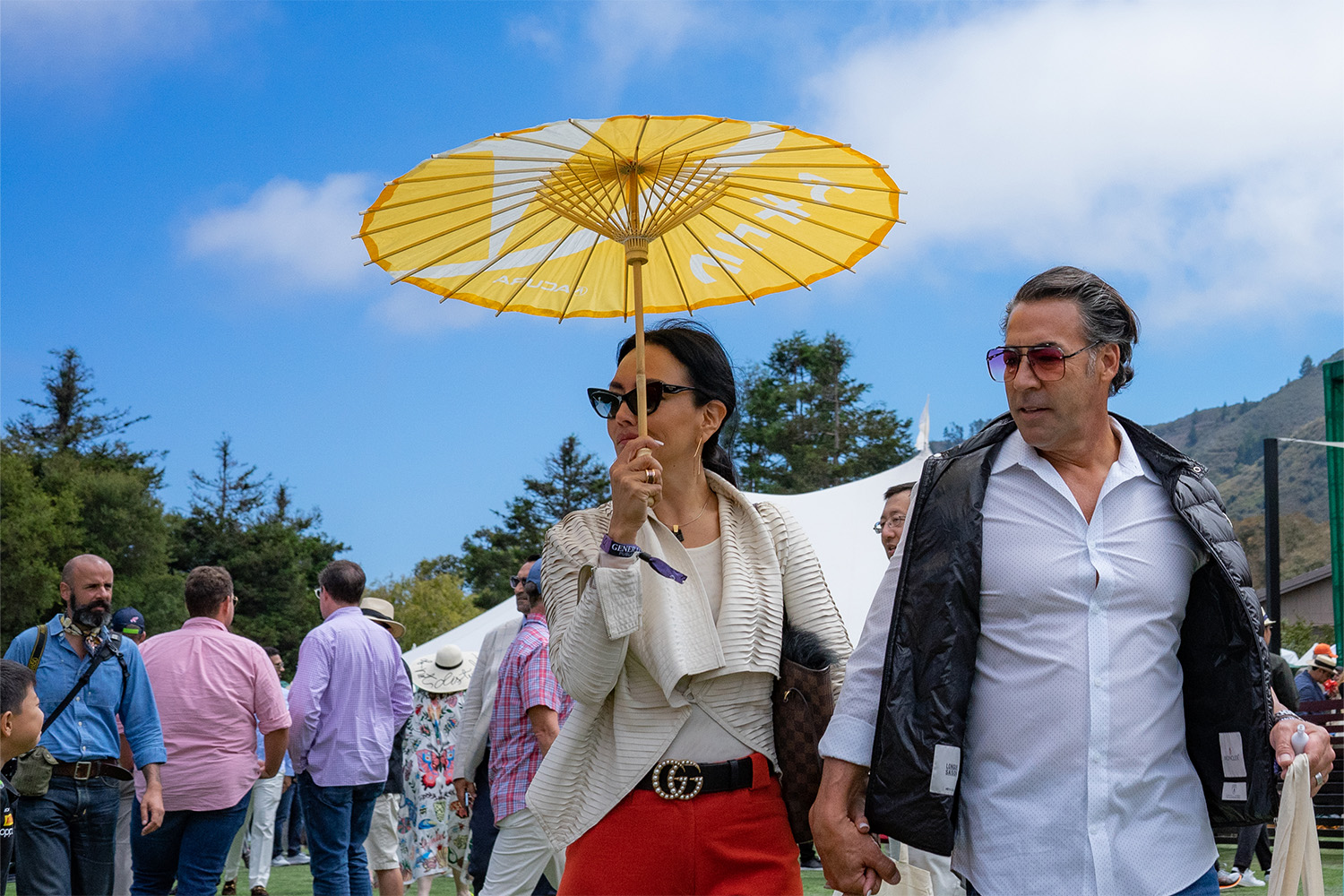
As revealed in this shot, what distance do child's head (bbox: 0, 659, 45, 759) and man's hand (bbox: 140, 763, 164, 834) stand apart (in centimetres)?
159

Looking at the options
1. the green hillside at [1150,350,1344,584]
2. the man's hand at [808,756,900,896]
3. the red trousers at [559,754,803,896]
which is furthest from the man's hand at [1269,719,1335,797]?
the green hillside at [1150,350,1344,584]

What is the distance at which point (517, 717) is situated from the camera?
22.1 ft

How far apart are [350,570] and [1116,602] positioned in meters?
6.27

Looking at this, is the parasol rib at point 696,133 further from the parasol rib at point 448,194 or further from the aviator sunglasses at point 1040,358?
the aviator sunglasses at point 1040,358

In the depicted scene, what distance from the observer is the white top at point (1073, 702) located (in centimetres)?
259

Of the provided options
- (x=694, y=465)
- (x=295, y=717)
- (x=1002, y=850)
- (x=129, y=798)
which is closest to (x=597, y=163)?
(x=694, y=465)

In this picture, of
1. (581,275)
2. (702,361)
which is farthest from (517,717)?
(702,361)

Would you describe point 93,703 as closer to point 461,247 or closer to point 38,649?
point 38,649

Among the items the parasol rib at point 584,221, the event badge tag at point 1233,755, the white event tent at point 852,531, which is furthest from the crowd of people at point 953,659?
the white event tent at point 852,531

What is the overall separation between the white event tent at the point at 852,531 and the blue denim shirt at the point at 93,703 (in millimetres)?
8000

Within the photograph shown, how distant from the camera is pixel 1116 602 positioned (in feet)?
8.82

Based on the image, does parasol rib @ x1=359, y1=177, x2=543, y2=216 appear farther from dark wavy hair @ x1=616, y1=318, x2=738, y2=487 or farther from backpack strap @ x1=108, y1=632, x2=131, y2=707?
backpack strap @ x1=108, y1=632, x2=131, y2=707

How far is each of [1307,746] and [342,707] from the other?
613 cm

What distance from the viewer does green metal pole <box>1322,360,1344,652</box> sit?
15.3m
